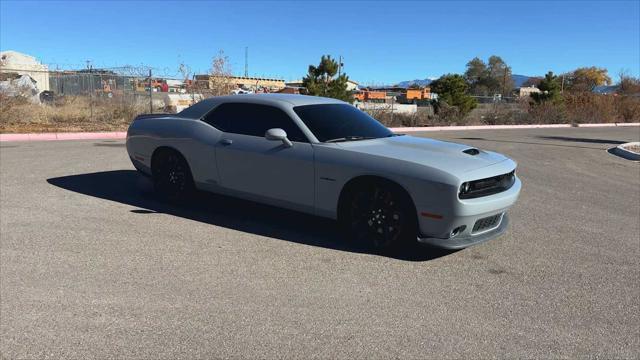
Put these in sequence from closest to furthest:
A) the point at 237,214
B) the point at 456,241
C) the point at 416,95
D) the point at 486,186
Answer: the point at 456,241 → the point at 486,186 → the point at 237,214 → the point at 416,95

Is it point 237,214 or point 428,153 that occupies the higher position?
point 428,153

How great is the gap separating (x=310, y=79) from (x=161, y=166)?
64.0ft

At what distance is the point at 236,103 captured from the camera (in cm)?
607

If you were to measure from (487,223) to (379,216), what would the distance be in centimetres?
100

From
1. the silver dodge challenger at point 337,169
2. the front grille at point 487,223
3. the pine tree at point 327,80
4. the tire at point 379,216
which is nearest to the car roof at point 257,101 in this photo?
the silver dodge challenger at point 337,169

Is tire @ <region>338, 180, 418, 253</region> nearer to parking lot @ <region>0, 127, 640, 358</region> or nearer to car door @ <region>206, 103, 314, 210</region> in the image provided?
parking lot @ <region>0, 127, 640, 358</region>

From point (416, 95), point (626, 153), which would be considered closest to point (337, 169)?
point (626, 153)

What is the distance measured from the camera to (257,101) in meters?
5.88

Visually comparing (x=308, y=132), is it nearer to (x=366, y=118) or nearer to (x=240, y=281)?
(x=366, y=118)

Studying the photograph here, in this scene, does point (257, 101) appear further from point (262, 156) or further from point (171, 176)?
point (171, 176)

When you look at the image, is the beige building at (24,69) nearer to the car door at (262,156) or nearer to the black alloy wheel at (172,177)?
the black alloy wheel at (172,177)

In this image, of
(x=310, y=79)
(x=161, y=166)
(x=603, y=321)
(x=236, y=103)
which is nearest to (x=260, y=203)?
(x=236, y=103)

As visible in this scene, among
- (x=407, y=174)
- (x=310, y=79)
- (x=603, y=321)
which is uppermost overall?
(x=310, y=79)

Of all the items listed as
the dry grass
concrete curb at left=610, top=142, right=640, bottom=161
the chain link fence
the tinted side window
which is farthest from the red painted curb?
concrete curb at left=610, top=142, right=640, bottom=161
